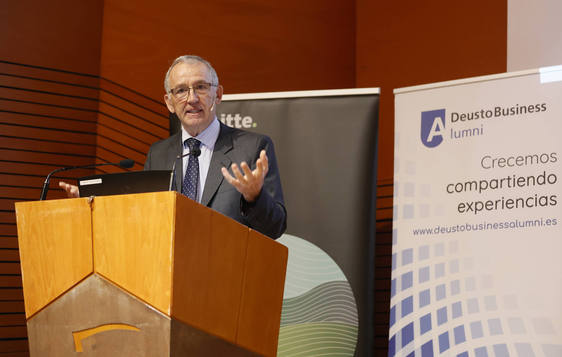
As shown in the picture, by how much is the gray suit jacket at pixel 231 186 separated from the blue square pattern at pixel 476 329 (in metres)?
1.43

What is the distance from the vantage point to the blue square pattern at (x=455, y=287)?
3555 mm

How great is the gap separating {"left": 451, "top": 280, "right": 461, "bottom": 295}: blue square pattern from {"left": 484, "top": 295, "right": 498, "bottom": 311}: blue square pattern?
0.15m

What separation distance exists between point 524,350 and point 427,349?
1.68ft

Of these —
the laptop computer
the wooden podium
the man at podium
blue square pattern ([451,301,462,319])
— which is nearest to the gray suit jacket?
the man at podium

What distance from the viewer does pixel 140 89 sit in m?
4.97

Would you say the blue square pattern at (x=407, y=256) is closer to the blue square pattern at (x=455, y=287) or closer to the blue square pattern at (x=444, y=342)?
the blue square pattern at (x=455, y=287)

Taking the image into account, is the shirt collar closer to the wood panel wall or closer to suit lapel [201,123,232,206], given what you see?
suit lapel [201,123,232,206]

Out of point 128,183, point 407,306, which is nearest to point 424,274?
point 407,306

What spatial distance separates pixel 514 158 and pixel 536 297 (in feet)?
2.33

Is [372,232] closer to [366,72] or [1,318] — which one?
[366,72]

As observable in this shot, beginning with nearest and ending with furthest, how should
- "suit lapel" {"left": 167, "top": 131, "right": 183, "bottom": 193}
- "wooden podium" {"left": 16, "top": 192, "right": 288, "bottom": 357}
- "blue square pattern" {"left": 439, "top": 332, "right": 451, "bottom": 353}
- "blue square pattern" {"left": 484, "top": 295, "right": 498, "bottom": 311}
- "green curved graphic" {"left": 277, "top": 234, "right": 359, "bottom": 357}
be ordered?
"wooden podium" {"left": 16, "top": 192, "right": 288, "bottom": 357}
"suit lapel" {"left": 167, "top": 131, "right": 183, "bottom": 193}
"blue square pattern" {"left": 484, "top": 295, "right": 498, "bottom": 311}
"blue square pattern" {"left": 439, "top": 332, "right": 451, "bottom": 353}
"green curved graphic" {"left": 277, "top": 234, "right": 359, "bottom": 357}

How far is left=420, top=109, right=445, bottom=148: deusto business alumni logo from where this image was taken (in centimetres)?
379

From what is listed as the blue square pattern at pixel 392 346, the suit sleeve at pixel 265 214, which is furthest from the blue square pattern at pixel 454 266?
the suit sleeve at pixel 265 214

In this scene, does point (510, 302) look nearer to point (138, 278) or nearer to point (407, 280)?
point (407, 280)
